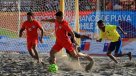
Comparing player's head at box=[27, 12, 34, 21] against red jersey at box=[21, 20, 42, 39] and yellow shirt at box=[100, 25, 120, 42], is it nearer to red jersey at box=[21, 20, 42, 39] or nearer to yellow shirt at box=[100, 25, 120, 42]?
red jersey at box=[21, 20, 42, 39]

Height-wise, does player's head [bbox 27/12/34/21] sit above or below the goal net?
above

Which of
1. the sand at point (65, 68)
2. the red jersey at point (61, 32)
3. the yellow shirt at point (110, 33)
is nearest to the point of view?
the sand at point (65, 68)

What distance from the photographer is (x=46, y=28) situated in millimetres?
17609

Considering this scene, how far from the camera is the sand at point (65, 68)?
37.6 ft

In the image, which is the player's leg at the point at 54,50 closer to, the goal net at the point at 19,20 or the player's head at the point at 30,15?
the player's head at the point at 30,15

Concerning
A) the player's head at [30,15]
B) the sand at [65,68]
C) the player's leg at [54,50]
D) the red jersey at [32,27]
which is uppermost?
the player's head at [30,15]

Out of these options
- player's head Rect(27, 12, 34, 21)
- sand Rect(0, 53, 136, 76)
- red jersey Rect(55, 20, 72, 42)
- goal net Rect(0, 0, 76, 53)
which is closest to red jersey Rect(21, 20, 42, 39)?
player's head Rect(27, 12, 34, 21)

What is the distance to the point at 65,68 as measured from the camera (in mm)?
12773

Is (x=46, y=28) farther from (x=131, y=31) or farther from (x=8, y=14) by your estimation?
(x=131, y=31)

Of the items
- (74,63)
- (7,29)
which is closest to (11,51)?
(7,29)

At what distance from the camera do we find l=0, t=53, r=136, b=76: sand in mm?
11453

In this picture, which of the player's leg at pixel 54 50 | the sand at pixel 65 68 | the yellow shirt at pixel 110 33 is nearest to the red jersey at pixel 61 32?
the player's leg at pixel 54 50

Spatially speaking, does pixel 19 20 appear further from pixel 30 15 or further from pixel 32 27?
pixel 30 15

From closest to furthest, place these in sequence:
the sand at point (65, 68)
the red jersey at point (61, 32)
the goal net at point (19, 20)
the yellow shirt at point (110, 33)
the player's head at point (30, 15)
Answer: the sand at point (65, 68)
the red jersey at point (61, 32)
the player's head at point (30, 15)
the yellow shirt at point (110, 33)
the goal net at point (19, 20)
